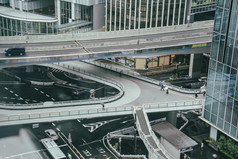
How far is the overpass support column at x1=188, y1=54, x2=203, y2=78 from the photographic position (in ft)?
336

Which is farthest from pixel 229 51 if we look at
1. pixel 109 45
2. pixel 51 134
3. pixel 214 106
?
pixel 51 134

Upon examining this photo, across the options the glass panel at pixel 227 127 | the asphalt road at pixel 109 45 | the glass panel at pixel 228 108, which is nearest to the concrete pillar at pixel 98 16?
the asphalt road at pixel 109 45

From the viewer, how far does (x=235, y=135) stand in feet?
227

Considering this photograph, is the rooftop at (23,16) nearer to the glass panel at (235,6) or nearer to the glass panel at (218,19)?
the glass panel at (218,19)

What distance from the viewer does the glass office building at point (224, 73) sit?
218 feet

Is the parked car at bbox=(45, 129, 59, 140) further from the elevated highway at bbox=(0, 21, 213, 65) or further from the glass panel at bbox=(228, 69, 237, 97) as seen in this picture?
the glass panel at bbox=(228, 69, 237, 97)

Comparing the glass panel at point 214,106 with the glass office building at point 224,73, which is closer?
the glass office building at point 224,73

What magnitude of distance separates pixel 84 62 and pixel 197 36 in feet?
94.5

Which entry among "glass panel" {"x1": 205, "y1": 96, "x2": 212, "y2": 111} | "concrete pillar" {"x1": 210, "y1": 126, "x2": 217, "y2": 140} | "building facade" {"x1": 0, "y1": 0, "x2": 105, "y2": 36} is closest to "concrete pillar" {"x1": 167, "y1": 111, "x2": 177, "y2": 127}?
"glass panel" {"x1": 205, "y1": 96, "x2": 212, "y2": 111}

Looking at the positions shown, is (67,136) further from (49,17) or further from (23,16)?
→ (49,17)

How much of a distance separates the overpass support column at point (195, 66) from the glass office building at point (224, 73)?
29875 mm

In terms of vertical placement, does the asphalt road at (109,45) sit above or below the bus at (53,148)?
above

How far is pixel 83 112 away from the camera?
234 ft

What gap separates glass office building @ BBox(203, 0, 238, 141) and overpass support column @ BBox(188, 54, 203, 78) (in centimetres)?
→ 2987
